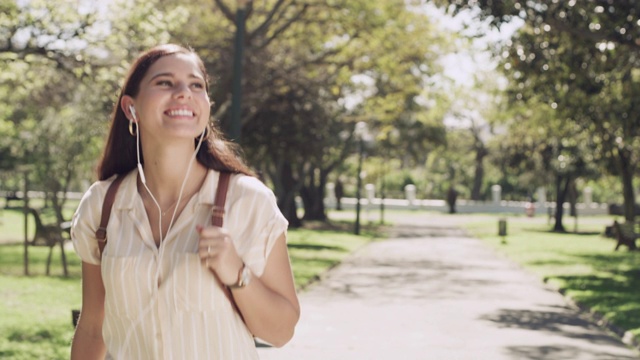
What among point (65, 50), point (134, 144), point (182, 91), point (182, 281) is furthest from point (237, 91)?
point (182, 281)

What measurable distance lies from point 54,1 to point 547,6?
755cm

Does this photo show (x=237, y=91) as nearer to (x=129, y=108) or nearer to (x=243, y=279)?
(x=129, y=108)

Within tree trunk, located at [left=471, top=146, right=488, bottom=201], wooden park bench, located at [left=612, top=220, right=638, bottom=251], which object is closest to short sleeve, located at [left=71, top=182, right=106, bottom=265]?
wooden park bench, located at [left=612, top=220, right=638, bottom=251]

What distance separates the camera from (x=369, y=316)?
13789 millimetres

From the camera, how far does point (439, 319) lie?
13.5 meters

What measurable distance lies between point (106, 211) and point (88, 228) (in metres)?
0.07

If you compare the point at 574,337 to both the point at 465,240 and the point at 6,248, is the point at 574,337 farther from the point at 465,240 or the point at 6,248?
the point at 465,240

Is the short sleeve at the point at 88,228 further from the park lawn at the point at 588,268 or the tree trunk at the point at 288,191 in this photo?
the tree trunk at the point at 288,191

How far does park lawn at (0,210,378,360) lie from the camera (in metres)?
10.5

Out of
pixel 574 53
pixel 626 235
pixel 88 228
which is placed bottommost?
pixel 626 235

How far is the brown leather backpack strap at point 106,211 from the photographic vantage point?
3.04m

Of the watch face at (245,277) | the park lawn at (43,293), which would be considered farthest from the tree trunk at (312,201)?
the watch face at (245,277)

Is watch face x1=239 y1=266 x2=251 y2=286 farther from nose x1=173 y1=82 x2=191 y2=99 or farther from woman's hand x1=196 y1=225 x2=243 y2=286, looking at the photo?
nose x1=173 y1=82 x2=191 y2=99

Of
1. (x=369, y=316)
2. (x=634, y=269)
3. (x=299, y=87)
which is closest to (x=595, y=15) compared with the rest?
(x=369, y=316)
